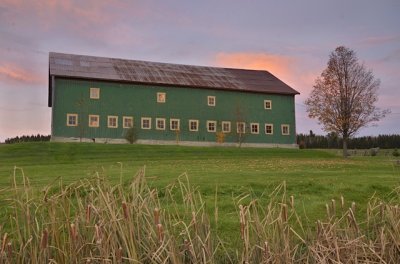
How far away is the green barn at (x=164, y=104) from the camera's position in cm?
4209

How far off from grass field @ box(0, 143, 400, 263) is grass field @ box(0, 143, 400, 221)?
0.08ft

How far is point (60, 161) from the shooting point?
26.4 m

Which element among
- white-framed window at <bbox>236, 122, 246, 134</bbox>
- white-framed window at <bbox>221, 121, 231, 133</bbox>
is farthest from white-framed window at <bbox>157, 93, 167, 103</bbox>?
white-framed window at <bbox>236, 122, 246, 134</bbox>

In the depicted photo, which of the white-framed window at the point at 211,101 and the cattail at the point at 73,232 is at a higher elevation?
the white-framed window at the point at 211,101

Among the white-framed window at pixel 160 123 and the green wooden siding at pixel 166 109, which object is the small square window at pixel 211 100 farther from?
the white-framed window at pixel 160 123

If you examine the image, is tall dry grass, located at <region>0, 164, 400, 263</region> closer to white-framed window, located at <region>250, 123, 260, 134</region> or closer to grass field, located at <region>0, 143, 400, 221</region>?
grass field, located at <region>0, 143, 400, 221</region>

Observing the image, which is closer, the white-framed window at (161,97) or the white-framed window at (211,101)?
the white-framed window at (161,97)

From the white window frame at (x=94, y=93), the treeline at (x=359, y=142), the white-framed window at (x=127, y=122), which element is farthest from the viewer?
the treeline at (x=359, y=142)

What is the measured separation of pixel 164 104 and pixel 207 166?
23783mm

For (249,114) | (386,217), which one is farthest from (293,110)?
(386,217)

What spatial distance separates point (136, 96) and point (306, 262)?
41.0 metres

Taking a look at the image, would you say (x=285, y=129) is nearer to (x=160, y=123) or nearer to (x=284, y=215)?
(x=160, y=123)

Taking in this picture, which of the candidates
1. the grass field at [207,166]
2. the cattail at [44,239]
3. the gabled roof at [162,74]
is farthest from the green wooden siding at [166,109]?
the cattail at [44,239]

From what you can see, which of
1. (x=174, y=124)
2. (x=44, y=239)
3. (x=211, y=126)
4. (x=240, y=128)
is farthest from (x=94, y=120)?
(x=44, y=239)
